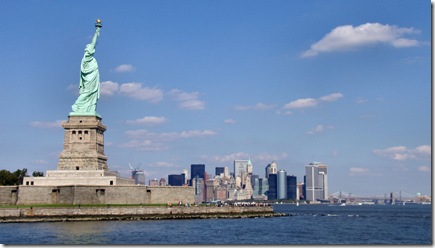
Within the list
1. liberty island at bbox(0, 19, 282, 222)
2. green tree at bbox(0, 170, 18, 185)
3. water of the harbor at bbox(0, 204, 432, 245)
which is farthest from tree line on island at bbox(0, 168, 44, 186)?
water of the harbor at bbox(0, 204, 432, 245)

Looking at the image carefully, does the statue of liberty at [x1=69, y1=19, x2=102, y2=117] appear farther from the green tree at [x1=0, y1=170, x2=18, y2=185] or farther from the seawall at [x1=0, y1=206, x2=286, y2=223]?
the green tree at [x1=0, y1=170, x2=18, y2=185]

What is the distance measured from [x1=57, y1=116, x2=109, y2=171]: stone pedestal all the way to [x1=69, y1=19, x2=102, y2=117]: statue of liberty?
199cm

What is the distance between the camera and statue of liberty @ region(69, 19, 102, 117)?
77875mm

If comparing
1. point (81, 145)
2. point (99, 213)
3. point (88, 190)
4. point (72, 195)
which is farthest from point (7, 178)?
point (99, 213)

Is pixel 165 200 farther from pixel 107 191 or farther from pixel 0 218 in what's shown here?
pixel 0 218

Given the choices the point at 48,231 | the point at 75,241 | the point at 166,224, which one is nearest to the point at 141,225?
the point at 166,224

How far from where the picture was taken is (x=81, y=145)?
75.4 meters

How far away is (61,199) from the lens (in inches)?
2758

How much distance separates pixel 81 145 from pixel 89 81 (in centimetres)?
828

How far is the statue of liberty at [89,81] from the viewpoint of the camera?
7788 centimetres

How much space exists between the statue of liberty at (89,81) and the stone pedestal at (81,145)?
1990 millimetres

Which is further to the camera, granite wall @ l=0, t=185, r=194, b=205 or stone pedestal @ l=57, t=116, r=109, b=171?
stone pedestal @ l=57, t=116, r=109, b=171

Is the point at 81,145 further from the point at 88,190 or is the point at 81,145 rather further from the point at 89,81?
the point at 89,81

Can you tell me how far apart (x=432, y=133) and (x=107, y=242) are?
24.9 m
